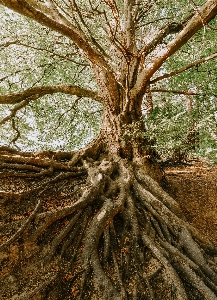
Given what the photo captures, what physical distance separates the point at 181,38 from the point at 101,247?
161 inches

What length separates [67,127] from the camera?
35.5 feet

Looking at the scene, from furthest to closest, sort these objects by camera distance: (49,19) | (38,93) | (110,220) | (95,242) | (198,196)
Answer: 1. (198,196)
2. (38,93)
3. (49,19)
4. (110,220)
5. (95,242)

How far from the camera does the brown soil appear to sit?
516cm

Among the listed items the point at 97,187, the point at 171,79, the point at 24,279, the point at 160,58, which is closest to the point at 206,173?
the point at 171,79

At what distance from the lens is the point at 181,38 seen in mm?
5156

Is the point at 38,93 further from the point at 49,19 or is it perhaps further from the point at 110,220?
the point at 110,220

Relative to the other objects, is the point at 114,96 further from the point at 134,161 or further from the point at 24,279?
the point at 24,279

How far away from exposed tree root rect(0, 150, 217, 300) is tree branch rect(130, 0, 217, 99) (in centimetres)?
254

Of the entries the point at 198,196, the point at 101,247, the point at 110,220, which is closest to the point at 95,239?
the point at 101,247

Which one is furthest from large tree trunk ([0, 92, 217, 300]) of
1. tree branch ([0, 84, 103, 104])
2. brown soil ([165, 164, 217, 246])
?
tree branch ([0, 84, 103, 104])

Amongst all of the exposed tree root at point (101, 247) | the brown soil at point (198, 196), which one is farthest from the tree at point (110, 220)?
the brown soil at point (198, 196)

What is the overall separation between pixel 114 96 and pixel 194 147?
2.12 m

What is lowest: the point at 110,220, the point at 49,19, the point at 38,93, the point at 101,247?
the point at 101,247

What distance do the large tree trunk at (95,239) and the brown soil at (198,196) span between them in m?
1.07
